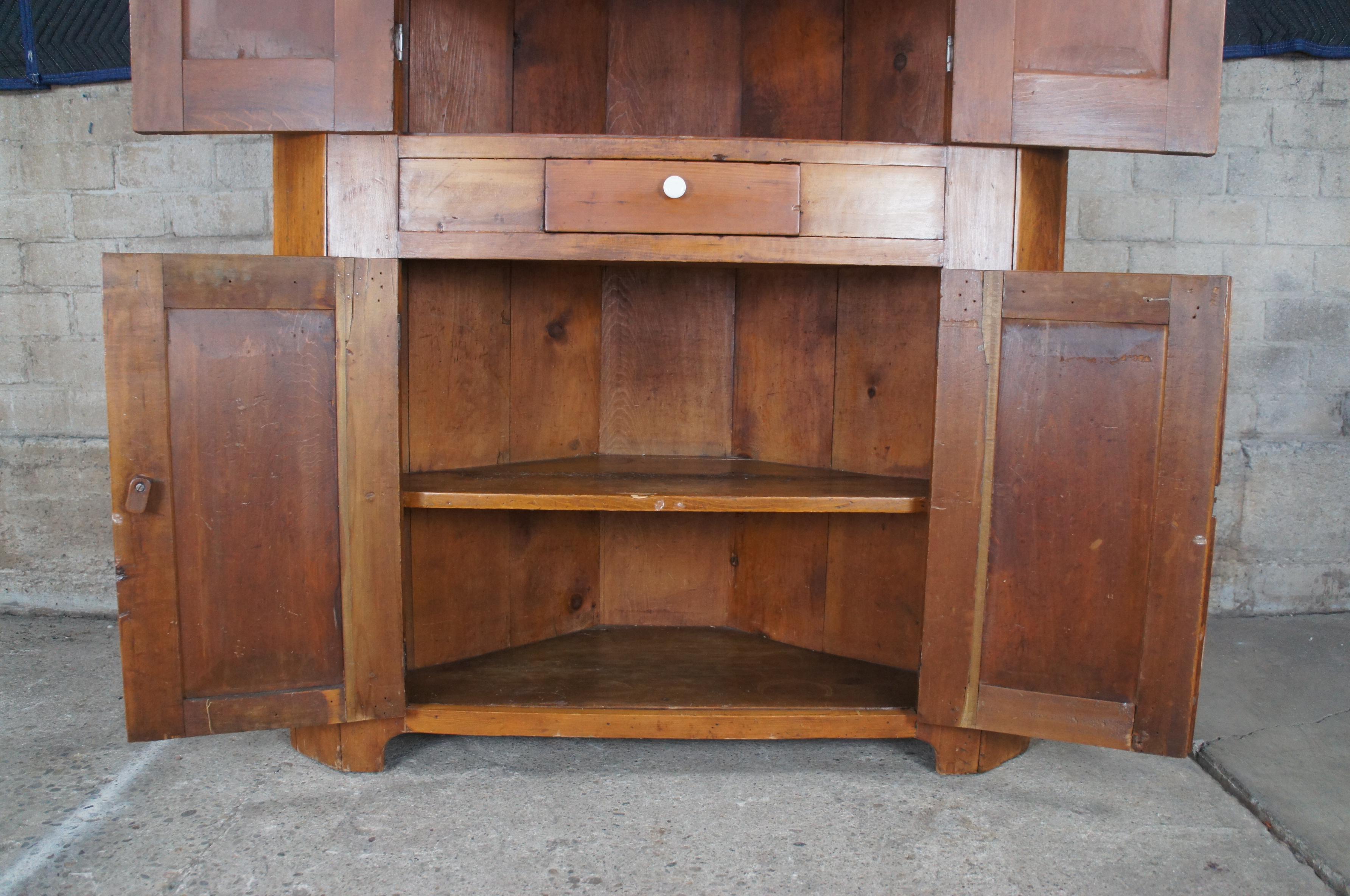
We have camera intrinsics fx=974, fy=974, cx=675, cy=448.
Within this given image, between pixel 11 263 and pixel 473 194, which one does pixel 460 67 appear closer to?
pixel 473 194

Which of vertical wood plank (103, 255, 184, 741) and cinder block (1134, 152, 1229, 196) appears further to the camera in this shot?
cinder block (1134, 152, 1229, 196)

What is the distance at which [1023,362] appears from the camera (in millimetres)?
1606

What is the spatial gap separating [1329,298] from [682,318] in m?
1.86

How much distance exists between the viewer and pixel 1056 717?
1.66 m

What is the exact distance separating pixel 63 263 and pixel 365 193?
1.54m

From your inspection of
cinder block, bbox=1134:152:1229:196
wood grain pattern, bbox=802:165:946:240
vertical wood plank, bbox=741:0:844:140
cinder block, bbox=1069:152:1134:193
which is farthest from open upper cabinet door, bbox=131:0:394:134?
cinder block, bbox=1134:152:1229:196

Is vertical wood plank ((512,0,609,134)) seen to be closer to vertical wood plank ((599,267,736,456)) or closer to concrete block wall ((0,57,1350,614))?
vertical wood plank ((599,267,736,456))

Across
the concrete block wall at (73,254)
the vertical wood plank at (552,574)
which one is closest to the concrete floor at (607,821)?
the vertical wood plank at (552,574)

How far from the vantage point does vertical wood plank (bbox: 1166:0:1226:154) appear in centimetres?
158

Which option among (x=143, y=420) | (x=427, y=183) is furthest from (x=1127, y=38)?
(x=143, y=420)

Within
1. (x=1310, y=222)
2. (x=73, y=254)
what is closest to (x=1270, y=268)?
(x=1310, y=222)

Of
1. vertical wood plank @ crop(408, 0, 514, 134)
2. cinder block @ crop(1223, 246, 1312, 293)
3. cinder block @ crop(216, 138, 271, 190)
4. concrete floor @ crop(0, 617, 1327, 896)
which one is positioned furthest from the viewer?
cinder block @ crop(1223, 246, 1312, 293)

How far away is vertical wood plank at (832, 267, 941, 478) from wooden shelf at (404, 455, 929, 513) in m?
0.05

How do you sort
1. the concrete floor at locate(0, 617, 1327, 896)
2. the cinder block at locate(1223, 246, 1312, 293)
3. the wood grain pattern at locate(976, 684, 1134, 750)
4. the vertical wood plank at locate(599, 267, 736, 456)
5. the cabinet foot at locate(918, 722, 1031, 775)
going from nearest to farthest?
the concrete floor at locate(0, 617, 1327, 896) < the wood grain pattern at locate(976, 684, 1134, 750) < the cabinet foot at locate(918, 722, 1031, 775) < the vertical wood plank at locate(599, 267, 736, 456) < the cinder block at locate(1223, 246, 1312, 293)
